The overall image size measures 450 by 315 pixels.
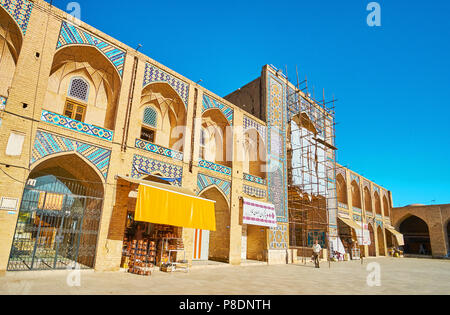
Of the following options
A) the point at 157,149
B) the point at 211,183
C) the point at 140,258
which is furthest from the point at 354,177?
the point at 140,258

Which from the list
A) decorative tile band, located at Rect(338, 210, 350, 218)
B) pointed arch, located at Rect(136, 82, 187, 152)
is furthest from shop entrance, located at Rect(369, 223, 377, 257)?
pointed arch, located at Rect(136, 82, 187, 152)

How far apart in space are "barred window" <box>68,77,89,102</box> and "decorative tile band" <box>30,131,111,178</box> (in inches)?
92.2

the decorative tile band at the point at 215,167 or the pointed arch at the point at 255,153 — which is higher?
the pointed arch at the point at 255,153

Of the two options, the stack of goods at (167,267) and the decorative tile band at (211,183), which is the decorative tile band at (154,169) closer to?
the decorative tile band at (211,183)

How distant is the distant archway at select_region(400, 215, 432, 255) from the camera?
32.6m

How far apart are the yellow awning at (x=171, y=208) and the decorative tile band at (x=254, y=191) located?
420cm

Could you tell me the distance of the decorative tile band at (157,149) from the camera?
10.1m

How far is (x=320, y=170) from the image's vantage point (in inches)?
773

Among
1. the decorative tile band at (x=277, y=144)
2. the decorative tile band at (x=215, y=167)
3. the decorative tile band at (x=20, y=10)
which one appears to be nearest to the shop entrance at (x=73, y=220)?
the decorative tile band at (x=20, y=10)

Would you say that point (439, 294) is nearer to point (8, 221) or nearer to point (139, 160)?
point (139, 160)

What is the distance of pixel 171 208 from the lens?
9.02 meters

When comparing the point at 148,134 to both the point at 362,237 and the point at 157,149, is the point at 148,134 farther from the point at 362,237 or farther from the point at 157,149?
the point at 362,237

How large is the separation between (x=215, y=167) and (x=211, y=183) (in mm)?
788
